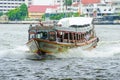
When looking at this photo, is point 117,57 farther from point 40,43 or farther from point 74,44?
point 40,43

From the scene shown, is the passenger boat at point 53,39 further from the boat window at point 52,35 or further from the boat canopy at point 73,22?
the boat canopy at point 73,22

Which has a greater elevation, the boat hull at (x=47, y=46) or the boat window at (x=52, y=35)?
the boat window at (x=52, y=35)

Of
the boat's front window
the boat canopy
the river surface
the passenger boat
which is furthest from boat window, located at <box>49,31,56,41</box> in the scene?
the boat canopy

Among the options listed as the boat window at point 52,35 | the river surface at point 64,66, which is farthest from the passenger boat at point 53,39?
the river surface at point 64,66

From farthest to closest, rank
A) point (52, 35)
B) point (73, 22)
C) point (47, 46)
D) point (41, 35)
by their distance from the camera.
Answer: point (73, 22) < point (41, 35) < point (52, 35) < point (47, 46)

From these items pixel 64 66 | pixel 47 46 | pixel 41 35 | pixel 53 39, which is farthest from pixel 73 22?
pixel 64 66

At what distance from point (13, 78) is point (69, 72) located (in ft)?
15.1

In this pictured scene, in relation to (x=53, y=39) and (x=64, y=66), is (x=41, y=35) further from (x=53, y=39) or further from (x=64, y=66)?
(x=64, y=66)

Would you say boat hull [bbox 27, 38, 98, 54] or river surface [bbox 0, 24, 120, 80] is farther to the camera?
boat hull [bbox 27, 38, 98, 54]

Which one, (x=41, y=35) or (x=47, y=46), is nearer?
(x=47, y=46)

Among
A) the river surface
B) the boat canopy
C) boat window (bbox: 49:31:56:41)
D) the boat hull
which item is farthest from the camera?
the boat canopy

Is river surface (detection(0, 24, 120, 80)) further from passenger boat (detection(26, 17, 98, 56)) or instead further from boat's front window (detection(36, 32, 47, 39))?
boat's front window (detection(36, 32, 47, 39))

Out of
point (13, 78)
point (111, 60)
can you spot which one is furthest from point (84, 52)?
point (13, 78)

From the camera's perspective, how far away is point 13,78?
Result: 3519 cm
